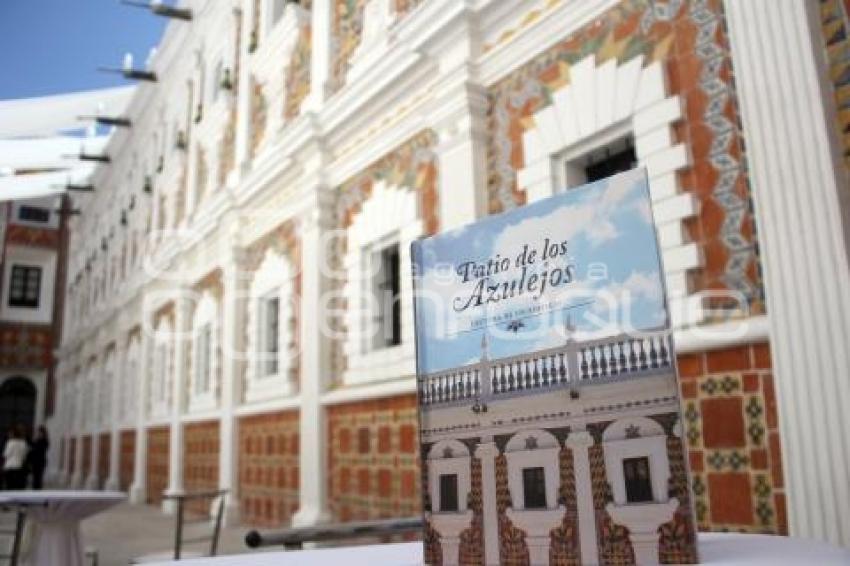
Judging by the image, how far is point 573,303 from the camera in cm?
119

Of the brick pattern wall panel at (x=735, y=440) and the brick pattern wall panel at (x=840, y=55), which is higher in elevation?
the brick pattern wall panel at (x=840, y=55)

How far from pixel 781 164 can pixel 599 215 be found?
2.74 meters

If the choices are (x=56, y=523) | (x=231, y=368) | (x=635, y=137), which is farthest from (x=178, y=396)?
(x=635, y=137)

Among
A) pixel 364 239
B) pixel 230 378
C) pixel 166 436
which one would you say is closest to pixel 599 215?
pixel 364 239

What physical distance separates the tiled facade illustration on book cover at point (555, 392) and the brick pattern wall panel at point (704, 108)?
290cm

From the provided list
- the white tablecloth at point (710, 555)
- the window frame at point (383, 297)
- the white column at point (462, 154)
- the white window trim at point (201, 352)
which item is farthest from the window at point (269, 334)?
the white tablecloth at point (710, 555)

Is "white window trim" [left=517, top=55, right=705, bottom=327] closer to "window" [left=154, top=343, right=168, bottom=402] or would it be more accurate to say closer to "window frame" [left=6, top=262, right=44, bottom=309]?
"window" [left=154, top=343, right=168, bottom=402]

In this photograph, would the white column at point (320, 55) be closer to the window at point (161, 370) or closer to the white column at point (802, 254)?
the white column at point (802, 254)

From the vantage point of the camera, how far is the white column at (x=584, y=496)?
111 cm

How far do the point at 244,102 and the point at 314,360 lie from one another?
4996 millimetres

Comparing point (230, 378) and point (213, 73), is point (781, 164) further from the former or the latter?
point (213, 73)

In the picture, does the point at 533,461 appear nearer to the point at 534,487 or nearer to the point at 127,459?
the point at 534,487

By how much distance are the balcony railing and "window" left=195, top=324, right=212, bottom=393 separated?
448 inches

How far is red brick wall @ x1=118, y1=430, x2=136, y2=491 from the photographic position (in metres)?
16.5
